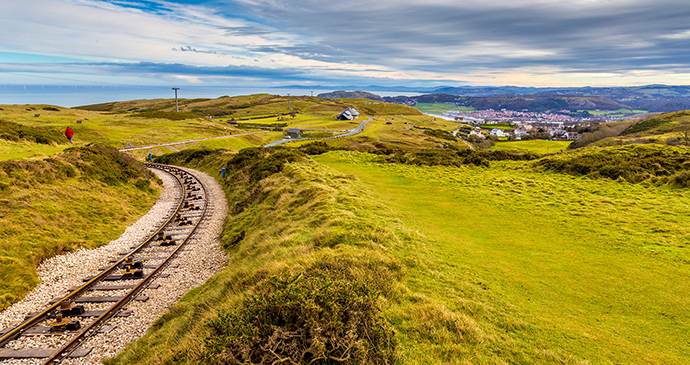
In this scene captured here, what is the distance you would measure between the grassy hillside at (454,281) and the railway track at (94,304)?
1974 millimetres

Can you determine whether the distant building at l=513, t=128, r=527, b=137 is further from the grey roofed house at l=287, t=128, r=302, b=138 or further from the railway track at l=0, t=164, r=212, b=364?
the railway track at l=0, t=164, r=212, b=364

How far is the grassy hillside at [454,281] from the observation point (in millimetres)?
5574

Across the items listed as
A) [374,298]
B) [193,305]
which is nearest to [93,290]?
[193,305]

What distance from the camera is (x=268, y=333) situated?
523cm

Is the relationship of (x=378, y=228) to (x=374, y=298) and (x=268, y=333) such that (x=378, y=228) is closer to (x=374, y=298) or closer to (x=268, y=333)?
(x=374, y=298)

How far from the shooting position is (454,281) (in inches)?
334

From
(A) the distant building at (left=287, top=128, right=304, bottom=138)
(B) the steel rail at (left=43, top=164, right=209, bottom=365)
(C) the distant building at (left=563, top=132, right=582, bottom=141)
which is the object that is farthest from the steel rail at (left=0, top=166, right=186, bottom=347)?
(C) the distant building at (left=563, top=132, right=582, bottom=141)

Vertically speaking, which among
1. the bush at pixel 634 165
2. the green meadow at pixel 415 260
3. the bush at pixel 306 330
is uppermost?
the bush at pixel 634 165

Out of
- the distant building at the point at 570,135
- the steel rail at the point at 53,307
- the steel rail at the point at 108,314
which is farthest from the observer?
the distant building at the point at 570,135

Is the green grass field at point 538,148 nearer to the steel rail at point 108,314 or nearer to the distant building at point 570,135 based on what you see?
the distant building at point 570,135

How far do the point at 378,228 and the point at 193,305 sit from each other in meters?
6.51

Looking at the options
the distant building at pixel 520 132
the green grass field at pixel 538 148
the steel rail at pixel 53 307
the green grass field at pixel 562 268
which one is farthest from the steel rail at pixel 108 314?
the distant building at pixel 520 132

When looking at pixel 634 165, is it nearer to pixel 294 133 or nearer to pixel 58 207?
pixel 58 207

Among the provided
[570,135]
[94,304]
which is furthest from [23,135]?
[570,135]
